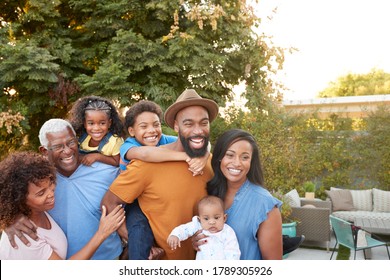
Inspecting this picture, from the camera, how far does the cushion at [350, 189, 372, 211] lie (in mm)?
9805

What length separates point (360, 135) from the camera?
12023mm

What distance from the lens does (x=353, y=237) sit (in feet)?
21.2

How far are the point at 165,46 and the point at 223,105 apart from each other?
1583 mm

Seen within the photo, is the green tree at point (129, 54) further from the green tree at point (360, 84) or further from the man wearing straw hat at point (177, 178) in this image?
the green tree at point (360, 84)

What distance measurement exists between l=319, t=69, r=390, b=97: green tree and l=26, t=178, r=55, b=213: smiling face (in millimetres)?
24810

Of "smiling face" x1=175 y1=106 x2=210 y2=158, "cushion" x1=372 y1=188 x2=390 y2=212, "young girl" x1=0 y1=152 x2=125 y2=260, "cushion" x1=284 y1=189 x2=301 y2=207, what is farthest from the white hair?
"cushion" x1=372 y1=188 x2=390 y2=212

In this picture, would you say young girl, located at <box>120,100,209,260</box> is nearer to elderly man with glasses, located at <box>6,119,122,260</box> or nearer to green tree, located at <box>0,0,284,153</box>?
elderly man with glasses, located at <box>6,119,122,260</box>

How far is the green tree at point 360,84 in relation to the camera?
26.5 m

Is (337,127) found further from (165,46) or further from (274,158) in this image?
(165,46)

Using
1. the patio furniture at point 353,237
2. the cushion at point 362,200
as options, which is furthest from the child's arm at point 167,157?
the cushion at point 362,200

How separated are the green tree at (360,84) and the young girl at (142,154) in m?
24.3

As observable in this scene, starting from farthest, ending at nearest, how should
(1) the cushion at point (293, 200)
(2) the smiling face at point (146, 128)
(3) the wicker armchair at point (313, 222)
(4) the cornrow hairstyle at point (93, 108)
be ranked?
(1) the cushion at point (293, 200) < (3) the wicker armchair at point (313, 222) < (4) the cornrow hairstyle at point (93, 108) < (2) the smiling face at point (146, 128)

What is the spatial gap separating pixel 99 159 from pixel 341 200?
8213 mm

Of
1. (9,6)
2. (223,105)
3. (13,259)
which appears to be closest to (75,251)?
(13,259)
